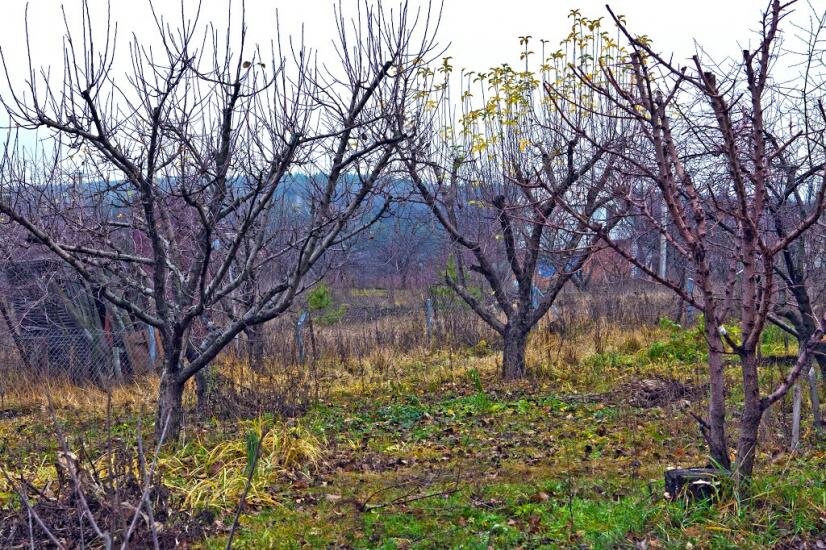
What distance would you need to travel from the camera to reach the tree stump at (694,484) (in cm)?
462

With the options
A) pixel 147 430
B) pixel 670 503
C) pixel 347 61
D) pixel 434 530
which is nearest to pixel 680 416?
pixel 670 503

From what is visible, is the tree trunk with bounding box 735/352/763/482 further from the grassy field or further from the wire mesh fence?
the wire mesh fence

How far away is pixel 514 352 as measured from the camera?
1112 cm

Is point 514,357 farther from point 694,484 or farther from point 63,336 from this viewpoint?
point 63,336

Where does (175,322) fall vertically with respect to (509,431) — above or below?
above

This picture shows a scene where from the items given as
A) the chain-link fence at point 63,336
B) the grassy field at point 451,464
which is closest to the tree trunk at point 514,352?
the grassy field at point 451,464

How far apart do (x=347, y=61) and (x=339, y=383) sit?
5336 millimetres

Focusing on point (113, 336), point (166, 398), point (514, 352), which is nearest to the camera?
point (166, 398)

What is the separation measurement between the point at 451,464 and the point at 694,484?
249 cm

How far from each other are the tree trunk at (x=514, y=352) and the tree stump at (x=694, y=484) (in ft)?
20.7

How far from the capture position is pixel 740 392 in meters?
9.12

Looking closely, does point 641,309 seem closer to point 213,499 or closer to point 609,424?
point 609,424

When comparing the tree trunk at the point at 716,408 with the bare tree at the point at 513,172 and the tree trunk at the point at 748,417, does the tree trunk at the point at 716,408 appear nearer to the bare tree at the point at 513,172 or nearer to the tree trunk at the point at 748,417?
the tree trunk at the point at 748,417

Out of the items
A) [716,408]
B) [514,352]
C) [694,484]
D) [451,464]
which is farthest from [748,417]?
[514,352]
